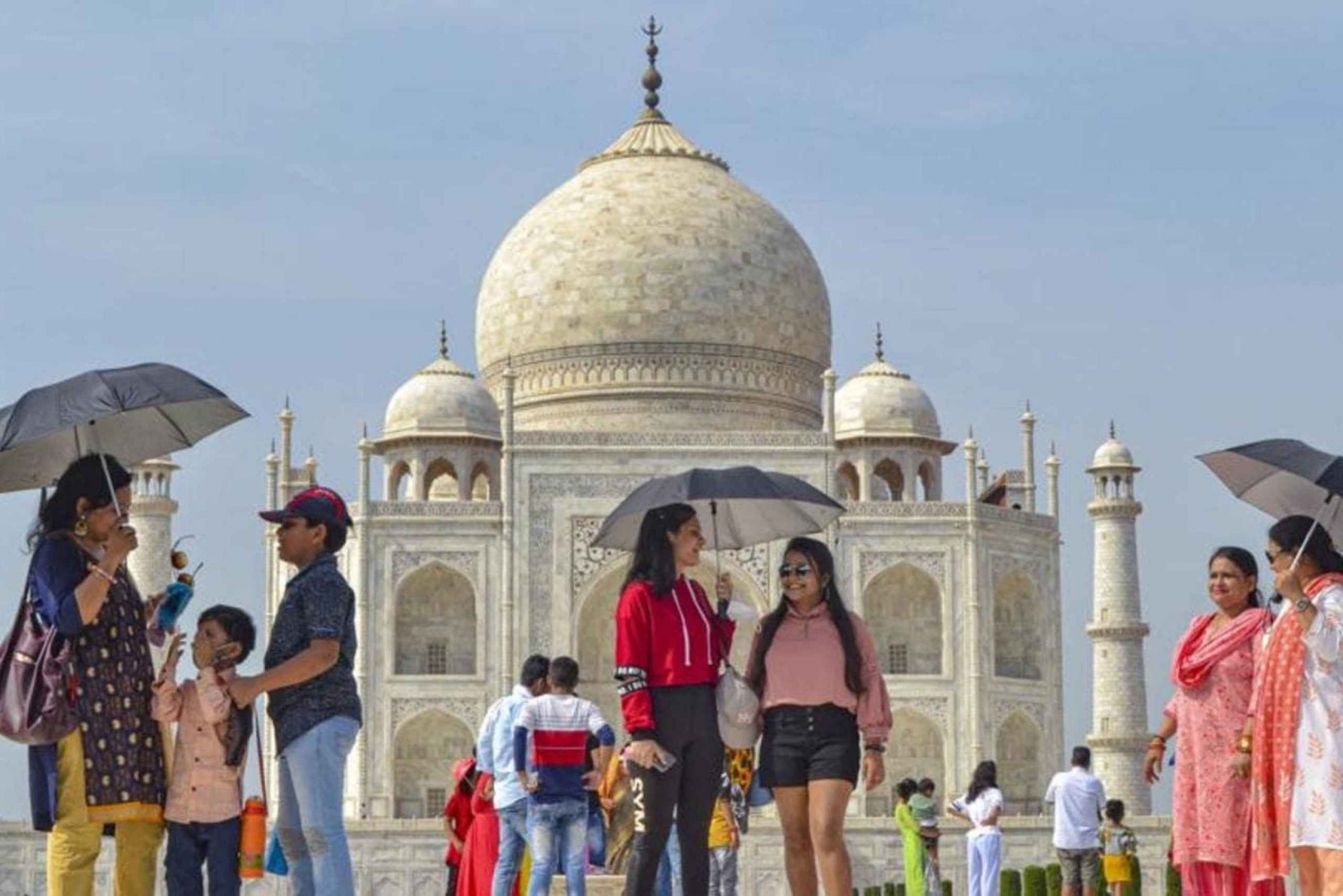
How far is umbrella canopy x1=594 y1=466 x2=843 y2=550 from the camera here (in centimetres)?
986

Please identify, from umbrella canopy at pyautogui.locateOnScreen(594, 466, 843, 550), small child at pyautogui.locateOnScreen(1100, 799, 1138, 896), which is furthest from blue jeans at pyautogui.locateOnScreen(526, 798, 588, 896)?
small child at pyautogui.locateOnScreen(1100, 799, 1138, 896)

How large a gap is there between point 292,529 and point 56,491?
0.74 metres

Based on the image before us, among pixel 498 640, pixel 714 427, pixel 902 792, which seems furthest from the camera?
pixel 714 427

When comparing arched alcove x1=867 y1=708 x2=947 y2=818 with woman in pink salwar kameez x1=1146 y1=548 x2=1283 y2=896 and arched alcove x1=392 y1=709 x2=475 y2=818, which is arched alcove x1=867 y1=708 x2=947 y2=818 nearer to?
arched alcove x1=392 y1=709 x2=475 y2=818

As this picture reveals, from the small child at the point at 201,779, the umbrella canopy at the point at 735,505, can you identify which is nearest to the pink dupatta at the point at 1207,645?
the umbrella canopy at the point at 735,505

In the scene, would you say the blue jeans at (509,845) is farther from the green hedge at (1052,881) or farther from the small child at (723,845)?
the green hedge at (1052,881)

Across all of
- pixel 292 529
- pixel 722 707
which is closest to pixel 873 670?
pixel 722 707

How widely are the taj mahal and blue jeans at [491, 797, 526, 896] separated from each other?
21.0 m

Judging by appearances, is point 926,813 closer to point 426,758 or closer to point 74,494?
point 74,494

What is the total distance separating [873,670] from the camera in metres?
8.89

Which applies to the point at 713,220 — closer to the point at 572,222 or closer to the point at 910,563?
the point at 572,222

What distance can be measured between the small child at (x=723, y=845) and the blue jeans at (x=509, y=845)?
1.04 metres

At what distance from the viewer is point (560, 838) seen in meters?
10.9

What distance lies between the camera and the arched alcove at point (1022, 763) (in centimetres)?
3353
